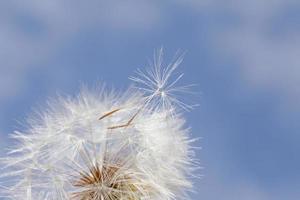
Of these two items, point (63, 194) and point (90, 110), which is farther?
point (90, 110)

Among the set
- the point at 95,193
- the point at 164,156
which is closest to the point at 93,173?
the point at 95,193

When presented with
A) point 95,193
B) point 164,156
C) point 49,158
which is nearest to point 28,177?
point 49,158

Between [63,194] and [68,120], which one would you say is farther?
[68,120]

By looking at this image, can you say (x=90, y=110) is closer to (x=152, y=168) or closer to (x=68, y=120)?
(x=68, y=120)

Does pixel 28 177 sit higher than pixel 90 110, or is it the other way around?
pixel 90 110

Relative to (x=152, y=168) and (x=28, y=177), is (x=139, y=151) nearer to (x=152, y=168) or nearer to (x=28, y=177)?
(x=152, y=168)

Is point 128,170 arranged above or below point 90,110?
below

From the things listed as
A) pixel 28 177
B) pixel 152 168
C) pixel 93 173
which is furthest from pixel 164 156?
pixel 28 177

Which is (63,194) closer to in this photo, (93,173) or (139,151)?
(93,173)
